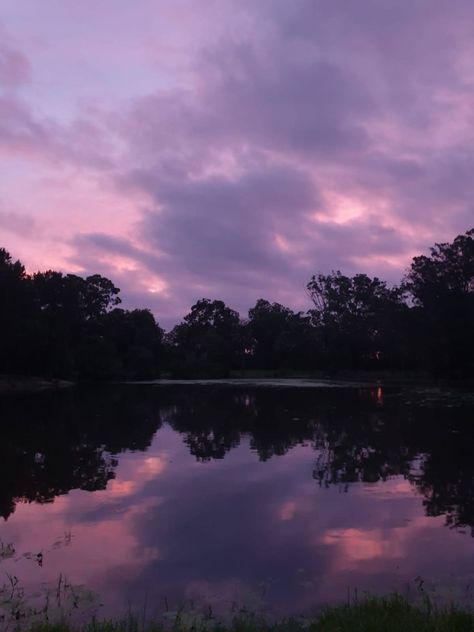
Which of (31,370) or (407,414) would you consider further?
(31,370)

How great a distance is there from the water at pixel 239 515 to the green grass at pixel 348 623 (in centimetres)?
82

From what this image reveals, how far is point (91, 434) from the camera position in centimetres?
2575

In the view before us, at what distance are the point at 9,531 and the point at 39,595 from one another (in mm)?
3536

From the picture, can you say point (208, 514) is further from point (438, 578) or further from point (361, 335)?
point (361, 335)

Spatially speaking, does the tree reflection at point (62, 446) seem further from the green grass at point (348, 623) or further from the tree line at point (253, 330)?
the tree line at point (253, 330)

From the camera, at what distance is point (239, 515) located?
12398 mm

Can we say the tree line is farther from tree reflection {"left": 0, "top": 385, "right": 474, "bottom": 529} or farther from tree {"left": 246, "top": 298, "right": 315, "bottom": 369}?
tree reflection {"left": 0, "top": 385, "right": 474, "bottom": 529}

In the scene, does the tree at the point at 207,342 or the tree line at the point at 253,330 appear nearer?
the tree line at the point at 253,330

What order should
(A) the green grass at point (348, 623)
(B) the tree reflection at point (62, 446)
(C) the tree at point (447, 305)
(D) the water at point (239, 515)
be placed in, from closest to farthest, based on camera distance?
(A) the green grass at point (348, 623)
(D) the water at point (239, 515)
(B) the tree reflection at point (62, 446)
(C) the tree at point (447, 305)

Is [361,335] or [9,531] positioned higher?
[361,335]

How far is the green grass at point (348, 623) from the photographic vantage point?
5770 millimetres

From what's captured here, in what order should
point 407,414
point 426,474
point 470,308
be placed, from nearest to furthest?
point 426,474
point 407,414
point 470,308

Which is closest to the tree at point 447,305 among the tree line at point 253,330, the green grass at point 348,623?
the tree line at point 253,330

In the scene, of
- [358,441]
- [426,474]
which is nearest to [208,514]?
[426,474]
